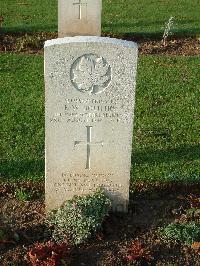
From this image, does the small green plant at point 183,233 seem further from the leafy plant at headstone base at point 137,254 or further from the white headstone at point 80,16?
the white headstone at point 80,16

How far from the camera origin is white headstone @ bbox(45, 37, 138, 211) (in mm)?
5051

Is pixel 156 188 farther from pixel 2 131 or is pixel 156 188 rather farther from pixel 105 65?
pixel 2 131

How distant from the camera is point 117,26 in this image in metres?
13.3

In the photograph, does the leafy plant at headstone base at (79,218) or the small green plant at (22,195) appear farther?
the small green plant at (22,195)

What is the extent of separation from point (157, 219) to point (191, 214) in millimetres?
370

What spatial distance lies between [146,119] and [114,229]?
3091 millimetres

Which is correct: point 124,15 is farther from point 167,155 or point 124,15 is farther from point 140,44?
point 167,155

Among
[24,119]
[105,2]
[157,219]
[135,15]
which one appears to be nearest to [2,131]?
[24,119]

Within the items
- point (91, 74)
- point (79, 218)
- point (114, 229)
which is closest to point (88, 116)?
point (91, 74)

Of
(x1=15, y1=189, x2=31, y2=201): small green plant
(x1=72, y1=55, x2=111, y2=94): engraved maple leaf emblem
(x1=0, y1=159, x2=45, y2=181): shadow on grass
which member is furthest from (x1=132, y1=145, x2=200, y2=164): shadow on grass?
(x1=72, y1=55, x2=111, y2=94): engraved maple leaf emblem

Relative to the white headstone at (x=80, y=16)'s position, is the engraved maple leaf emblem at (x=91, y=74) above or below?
below

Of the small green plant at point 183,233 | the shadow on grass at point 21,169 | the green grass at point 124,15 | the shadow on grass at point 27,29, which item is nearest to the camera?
the small green plant at point 183,233

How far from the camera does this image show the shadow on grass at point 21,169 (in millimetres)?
6691

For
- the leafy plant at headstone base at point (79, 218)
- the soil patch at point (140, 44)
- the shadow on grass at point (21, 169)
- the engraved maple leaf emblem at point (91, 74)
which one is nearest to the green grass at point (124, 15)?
the soil patch at point (140, 44)
